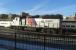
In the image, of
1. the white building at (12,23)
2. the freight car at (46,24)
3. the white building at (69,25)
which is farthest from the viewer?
the white building at (12,23)

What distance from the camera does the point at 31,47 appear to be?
12227mm

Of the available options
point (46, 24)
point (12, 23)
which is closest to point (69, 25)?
point (46, 24)

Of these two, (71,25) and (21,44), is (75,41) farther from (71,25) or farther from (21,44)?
(71,25)

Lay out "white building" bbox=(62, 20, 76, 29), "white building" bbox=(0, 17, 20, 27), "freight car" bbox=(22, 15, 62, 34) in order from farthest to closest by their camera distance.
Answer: "white building" bbox=(0, 17, 20, 27)
"white building" bbox=(62, 20, 76, 29)
"freight car" bbox=(22, 15, 62, 34)

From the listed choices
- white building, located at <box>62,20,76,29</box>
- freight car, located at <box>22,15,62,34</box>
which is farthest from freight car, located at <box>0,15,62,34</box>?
white building, located at <box>62,20,76,29</box>

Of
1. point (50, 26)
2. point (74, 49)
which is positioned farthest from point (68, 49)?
point (50, 26)

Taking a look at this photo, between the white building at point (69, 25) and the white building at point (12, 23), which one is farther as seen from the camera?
the white building at point (12, 23)

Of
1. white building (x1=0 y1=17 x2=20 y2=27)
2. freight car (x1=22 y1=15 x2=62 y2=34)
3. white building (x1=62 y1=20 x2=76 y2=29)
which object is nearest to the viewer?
freight car (x1=22 y1=15 x2=62 y2=34)

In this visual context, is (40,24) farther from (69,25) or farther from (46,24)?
(69,25)

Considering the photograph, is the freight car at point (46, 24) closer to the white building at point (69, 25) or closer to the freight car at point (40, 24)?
the freight car at point (40, 24)

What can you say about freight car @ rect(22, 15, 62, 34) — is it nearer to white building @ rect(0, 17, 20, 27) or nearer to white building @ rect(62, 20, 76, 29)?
white building @ rect(0, 17, 20, 27)

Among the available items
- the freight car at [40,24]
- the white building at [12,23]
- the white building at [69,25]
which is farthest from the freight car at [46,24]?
the white building at [69,25]

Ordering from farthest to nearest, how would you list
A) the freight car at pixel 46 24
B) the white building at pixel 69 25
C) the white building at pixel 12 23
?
the white building at pixel 12 23 → the white building at pixel 69 25 → the freight car at pixel 46 24

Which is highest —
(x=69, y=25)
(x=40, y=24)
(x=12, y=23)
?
(x=12, y=23)
